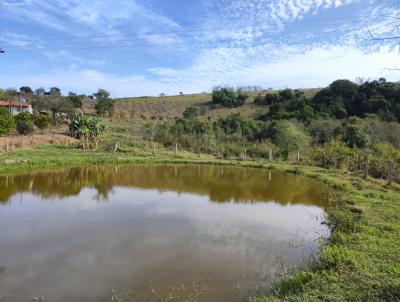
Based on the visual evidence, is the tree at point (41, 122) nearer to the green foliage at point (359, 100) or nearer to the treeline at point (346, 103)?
the treeline at point (346, 103)

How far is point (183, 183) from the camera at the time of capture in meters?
19.6

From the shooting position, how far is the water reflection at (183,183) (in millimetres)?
16109

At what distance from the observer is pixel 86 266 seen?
771 cm

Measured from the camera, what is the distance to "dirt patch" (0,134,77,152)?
29.9 m

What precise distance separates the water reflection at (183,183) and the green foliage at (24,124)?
51.6 feet

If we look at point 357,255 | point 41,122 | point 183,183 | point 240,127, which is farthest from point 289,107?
point 357,255

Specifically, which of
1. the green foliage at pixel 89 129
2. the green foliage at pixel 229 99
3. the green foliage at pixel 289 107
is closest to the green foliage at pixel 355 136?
the green foliage at pixel 289 107

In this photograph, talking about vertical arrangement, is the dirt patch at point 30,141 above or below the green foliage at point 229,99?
below

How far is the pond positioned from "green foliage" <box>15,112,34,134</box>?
19.1 metres

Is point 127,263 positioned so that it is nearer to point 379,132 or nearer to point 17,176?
point 17,176

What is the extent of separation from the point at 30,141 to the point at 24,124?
5.12 metres

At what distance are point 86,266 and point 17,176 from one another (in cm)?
1415

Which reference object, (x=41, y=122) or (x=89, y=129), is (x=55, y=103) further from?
(x=89, y=129)

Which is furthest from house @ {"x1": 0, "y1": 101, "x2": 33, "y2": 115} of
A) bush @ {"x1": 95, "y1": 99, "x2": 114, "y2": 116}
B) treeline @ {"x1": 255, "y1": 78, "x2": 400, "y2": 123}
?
treeline @ {"x1": 255, "y1": 78, "x2": 400, "y2": 123}
